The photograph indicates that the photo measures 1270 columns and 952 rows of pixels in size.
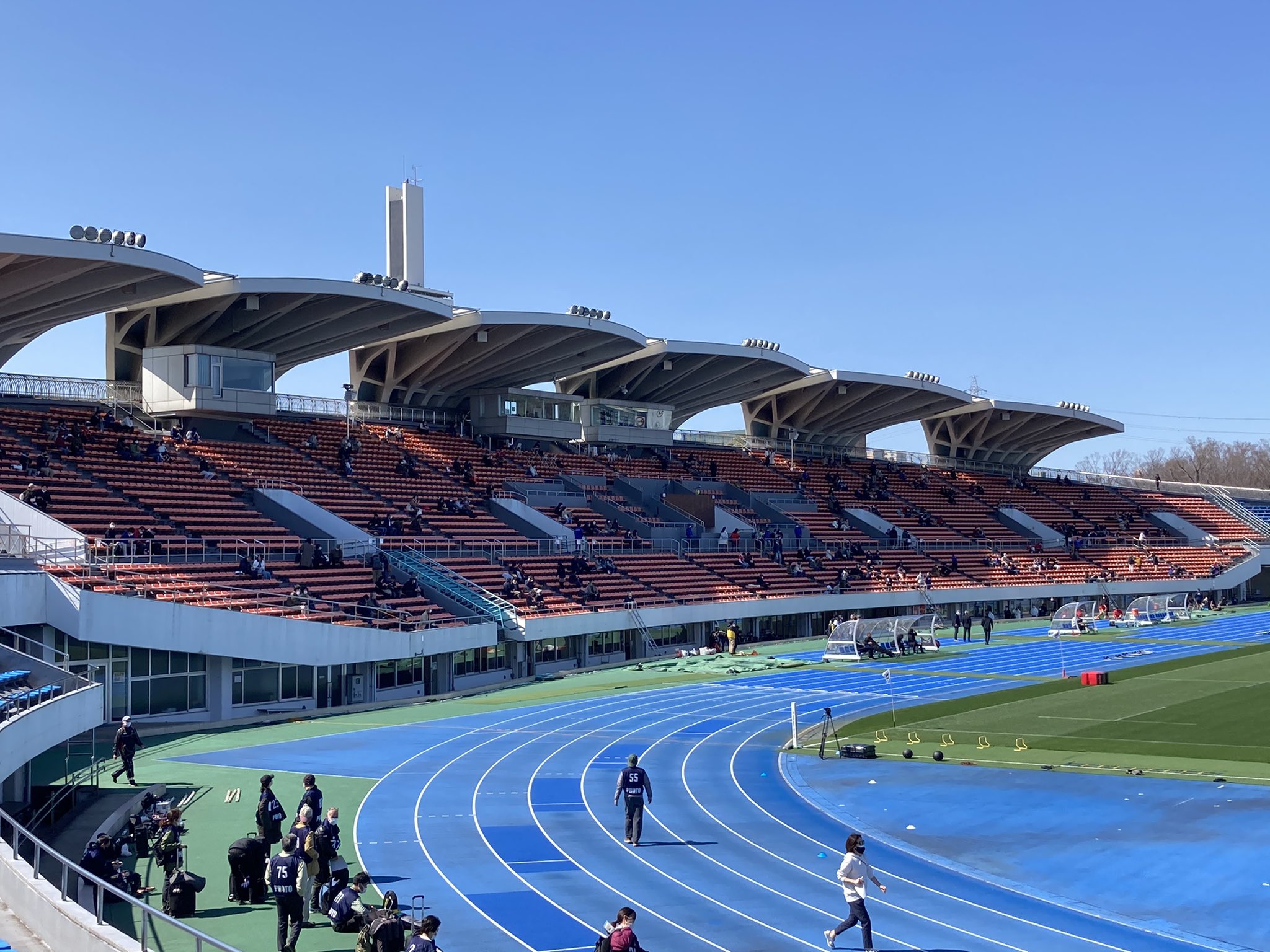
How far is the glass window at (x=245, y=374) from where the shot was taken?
45.8 metres

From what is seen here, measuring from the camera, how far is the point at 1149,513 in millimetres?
86312

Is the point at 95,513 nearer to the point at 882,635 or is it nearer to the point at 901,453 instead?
the point at 882,635

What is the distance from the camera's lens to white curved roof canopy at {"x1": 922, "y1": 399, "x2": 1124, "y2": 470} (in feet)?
279

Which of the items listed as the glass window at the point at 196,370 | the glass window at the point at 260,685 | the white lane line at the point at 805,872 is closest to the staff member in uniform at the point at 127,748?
the glass window at the point at 260,685

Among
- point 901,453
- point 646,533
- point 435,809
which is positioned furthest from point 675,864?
point 901,453

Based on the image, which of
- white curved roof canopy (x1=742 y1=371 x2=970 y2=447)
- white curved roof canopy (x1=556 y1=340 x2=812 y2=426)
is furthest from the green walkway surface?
white curved roof canopy (x1=742 y1=371 x2=970 y2=447)

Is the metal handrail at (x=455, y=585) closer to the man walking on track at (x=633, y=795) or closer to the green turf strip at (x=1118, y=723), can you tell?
the green turf strip at (x=1118, y=723)

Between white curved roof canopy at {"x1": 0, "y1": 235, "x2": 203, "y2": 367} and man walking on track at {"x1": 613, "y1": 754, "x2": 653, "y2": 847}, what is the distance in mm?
23625

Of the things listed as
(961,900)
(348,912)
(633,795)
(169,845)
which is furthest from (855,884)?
(169,845)

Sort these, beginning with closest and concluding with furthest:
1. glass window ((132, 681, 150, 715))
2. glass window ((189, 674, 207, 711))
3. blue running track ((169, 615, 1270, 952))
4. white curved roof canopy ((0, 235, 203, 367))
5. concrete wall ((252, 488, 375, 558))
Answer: blue running track ((169, 615, 1270, 952)) → glass window ((132, 681, 150, 715)) → glass window ((189, 674, 207, 711)) → white curved roof canopy ((0, 235, 203, 367)) → concrete wall ((252, 488, 375, 558))

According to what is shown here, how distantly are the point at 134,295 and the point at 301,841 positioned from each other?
1092 inches

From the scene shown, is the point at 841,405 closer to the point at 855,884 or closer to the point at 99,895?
the point at 855,884

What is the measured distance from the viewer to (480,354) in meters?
55.5

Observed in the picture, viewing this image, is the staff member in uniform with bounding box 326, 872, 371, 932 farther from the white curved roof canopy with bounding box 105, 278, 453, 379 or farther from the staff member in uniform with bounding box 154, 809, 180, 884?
the white curved roof canopy with bounding box 105, 278, 453, 379
